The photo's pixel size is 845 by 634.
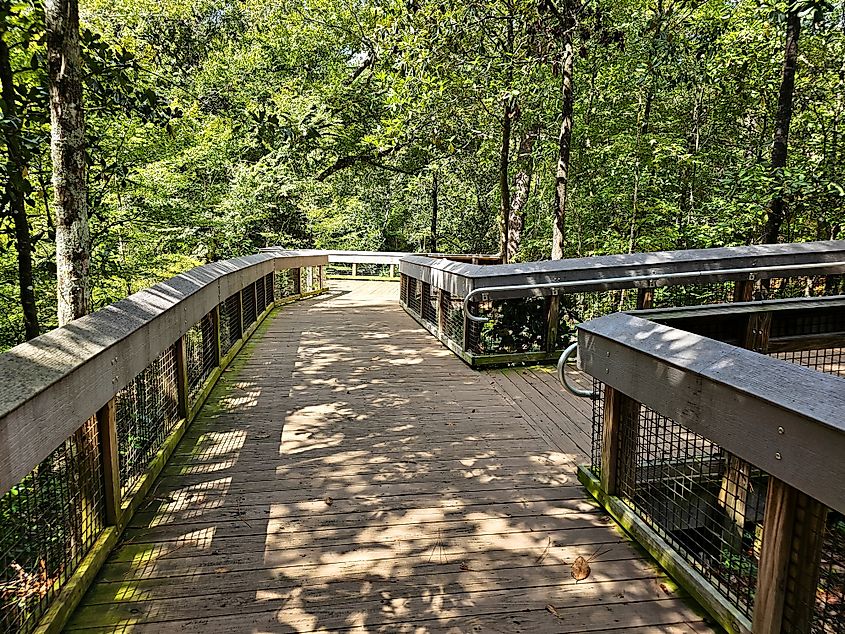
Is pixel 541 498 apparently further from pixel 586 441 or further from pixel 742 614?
pixel 742 614

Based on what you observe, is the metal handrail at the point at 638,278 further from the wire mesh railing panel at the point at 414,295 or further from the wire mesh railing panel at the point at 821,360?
the wire mesh railing panel at the point at 414,295

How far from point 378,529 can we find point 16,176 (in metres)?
2.99

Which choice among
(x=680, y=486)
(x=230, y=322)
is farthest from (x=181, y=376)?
(x=680, y=486)

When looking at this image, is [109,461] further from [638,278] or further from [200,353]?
[638,278]

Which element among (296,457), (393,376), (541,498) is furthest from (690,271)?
(296,457)

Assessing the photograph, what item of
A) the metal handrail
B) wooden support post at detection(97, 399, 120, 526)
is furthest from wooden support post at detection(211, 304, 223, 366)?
wooden support post at detection(97, 399, 120, 526)

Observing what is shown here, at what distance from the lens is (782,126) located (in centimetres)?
680

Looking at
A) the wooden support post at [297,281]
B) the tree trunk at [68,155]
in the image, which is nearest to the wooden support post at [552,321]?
the tree trunk at [68,155]

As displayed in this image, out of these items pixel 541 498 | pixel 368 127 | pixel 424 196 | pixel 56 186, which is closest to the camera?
pixel 541 498

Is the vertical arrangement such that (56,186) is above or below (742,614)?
above

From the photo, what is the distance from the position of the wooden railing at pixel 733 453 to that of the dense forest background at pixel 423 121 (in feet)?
7.60

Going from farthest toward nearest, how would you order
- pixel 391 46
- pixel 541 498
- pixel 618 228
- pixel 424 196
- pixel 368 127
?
1. pixel 424 196
2. pixel 368 127
3. pixel 618 228
4. pixel 391 46
5. pixel 541 498

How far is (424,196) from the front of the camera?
25.2 metres

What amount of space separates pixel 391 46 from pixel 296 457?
6.00m
